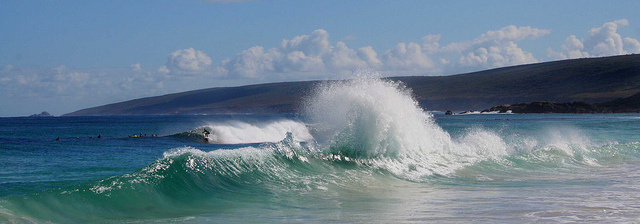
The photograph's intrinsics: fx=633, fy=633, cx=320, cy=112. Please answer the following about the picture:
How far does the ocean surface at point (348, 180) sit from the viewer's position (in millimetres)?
10344

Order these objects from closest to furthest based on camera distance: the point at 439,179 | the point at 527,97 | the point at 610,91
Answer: the point at 439,179, the point at 610,91, the point at 527,97

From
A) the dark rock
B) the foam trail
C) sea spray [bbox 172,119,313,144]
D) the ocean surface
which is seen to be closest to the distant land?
the dark rock

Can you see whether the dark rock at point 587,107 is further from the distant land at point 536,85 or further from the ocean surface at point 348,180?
the ocean surface at point 348,180

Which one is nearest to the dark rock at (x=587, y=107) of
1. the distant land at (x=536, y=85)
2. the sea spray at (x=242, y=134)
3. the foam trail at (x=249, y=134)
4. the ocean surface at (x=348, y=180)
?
the distant land at (x=536, y=85)

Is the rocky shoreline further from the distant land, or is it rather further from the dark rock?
the distant land

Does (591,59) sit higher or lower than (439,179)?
higher

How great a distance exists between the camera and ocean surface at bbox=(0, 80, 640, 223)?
10344mm

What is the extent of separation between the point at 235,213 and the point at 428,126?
1310cm

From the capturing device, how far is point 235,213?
1067 centimetres

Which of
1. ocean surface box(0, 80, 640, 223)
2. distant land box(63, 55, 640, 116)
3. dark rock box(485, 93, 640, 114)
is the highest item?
distant land box(63, 55, 640, 116)

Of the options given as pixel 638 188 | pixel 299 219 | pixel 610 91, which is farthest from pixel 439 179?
pixel 610 91

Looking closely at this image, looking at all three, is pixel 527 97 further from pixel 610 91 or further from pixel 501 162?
pixel 501 162

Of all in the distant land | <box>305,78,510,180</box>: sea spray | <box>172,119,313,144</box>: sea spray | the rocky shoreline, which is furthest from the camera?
the distant land

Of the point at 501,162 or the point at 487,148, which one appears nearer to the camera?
the point at 501,162
